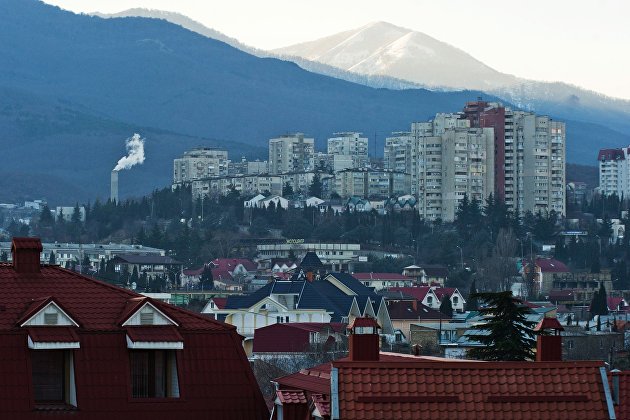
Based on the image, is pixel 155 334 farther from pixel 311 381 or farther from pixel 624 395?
pixel 624 395

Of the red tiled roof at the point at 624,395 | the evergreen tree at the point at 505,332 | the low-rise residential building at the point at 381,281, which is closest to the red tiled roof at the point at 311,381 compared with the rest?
the red tiled roof at the point at 624,395

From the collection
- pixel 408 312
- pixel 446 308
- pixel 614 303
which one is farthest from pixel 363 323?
pixel 614 303

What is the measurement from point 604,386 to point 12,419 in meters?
6.28

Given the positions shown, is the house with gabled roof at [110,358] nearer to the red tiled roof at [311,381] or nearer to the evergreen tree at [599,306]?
the red tiled roof at [311,381]

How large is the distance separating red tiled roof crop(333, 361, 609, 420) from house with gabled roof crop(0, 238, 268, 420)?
3.38m

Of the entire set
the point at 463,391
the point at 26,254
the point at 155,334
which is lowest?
the point at 463,391

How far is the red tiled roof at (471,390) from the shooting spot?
21141mm

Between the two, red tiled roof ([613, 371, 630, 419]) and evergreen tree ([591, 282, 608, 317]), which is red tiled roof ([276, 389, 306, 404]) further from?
evergreen tree ([591, 282, 608, 317])

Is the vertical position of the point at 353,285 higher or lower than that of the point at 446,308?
higher

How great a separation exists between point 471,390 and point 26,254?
6.26 meters

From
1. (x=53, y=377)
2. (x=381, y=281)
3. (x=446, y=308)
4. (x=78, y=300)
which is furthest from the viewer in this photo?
(x=381, y=281)

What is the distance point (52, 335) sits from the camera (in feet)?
77.9

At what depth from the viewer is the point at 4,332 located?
23.8m

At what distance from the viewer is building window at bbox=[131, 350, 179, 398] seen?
80.0 ft
